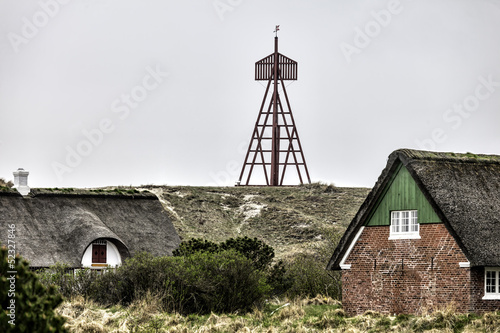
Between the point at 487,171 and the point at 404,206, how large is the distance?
337 cm

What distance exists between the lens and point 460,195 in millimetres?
30312

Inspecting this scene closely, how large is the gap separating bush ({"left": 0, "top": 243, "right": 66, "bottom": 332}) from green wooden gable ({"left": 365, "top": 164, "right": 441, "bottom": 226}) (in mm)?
16067

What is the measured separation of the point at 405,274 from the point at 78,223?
19517mm

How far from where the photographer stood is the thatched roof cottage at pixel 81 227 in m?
42.4

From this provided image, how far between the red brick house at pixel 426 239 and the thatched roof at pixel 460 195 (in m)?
0.03

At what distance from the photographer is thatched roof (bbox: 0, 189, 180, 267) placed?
1672 inches

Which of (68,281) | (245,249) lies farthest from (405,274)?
(68,281)

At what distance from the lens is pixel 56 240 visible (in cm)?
4338

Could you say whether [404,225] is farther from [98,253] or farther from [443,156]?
[98,253]

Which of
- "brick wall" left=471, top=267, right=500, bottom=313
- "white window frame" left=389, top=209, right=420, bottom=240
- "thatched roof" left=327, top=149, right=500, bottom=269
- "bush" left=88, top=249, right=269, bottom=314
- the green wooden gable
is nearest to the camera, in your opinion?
"brick wall" left=471, top=267, right=500, bottom=313

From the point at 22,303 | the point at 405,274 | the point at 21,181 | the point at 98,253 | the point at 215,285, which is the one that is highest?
the point at 21,181

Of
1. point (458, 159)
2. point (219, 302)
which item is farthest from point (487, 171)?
point (219, 302)

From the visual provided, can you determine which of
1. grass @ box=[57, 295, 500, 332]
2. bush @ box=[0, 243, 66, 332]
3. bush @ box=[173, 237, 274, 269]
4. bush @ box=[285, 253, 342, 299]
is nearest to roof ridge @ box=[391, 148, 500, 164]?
grass @ box=[57, 295, 500, 332]

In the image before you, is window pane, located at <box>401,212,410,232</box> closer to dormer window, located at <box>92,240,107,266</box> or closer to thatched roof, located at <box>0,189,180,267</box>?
thatched roof, located at <box>0,189,180,267</box>
